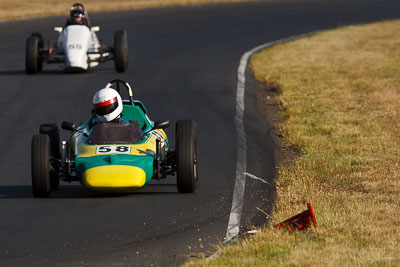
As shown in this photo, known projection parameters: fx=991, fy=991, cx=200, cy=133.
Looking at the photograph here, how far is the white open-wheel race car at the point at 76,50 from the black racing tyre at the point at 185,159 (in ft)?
39.2

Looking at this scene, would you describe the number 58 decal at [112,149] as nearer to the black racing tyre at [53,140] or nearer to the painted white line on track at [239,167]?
the black racing tyre at [53,140]

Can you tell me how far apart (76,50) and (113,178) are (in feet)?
41.0

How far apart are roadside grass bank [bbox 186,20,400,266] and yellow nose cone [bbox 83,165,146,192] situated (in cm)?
166

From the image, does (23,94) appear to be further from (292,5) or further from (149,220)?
(292,5)

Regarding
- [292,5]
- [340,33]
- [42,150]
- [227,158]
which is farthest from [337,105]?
[292,5]

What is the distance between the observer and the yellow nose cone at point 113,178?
11383 millimetres

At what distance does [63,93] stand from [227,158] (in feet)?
25.3

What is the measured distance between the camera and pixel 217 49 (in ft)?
98.7

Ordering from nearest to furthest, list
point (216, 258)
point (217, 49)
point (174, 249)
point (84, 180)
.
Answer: point (216, 258) → point (174, 249) → point (84, 180) → point (217, 49)

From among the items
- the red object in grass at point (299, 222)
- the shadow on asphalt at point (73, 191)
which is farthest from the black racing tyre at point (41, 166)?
the red object in grass at point (299, 222)

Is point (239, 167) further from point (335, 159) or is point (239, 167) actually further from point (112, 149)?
point (112, 149)

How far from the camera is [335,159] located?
45.6 ft

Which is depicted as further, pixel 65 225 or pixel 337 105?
pixel 337 105

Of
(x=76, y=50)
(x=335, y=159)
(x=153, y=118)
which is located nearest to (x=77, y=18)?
(x=76, y=50)
